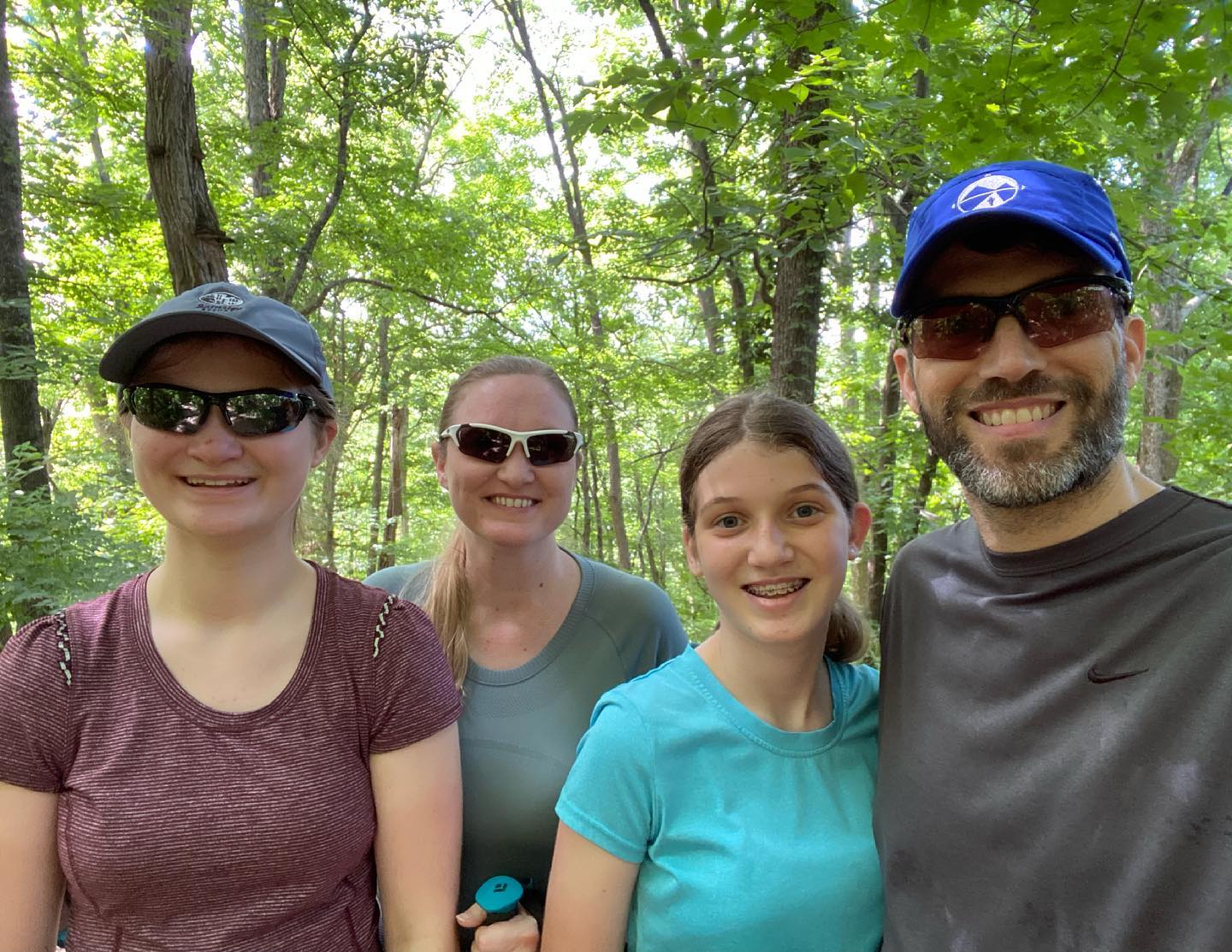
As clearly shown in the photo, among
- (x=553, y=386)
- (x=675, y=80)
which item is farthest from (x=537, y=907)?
(x=675, y=80)

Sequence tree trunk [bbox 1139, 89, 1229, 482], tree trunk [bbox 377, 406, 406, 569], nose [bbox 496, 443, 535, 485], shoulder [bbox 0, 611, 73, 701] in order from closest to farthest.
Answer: shoulder [bbox 0, 611, 73, 701] → nose [bbox 496, 443, 535, 485] → tree trunk [bbox 1139, 89, 1229, 482] → tree trunk [bbox 377, 406, 406, 569]

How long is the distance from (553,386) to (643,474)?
576 inches

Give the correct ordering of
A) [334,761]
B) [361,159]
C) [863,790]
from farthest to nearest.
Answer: [361,159], [863,790], [334,761]

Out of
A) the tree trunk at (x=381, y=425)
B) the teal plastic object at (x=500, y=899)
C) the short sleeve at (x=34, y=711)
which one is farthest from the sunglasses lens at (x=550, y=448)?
the tree trunk at (x=381, y=425)

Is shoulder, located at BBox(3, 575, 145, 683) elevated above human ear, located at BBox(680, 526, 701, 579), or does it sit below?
below

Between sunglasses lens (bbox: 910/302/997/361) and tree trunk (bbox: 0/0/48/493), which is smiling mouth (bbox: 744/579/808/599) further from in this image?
tree trunk (bbox: 0/0/48/493)

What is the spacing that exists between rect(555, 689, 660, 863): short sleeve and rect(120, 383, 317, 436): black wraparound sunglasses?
1.02m

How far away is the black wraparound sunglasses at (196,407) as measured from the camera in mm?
1538

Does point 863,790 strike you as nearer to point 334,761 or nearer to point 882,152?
point 334,761

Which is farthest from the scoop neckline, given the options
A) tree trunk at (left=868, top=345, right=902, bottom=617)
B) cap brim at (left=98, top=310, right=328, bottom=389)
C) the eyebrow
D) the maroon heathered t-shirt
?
tree trunk at (left=868, top=345, right=902, bottom=617)

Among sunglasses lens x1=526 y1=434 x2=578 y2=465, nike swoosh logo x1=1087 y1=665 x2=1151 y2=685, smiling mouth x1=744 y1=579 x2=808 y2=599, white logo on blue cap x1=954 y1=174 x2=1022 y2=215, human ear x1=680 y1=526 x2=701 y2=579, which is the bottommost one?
nike swoosh logo x1=1087 y1=665 x2=1151 y2=685

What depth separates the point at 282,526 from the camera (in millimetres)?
1691

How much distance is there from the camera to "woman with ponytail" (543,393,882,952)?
1.48 metres

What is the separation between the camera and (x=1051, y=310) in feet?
4.92
